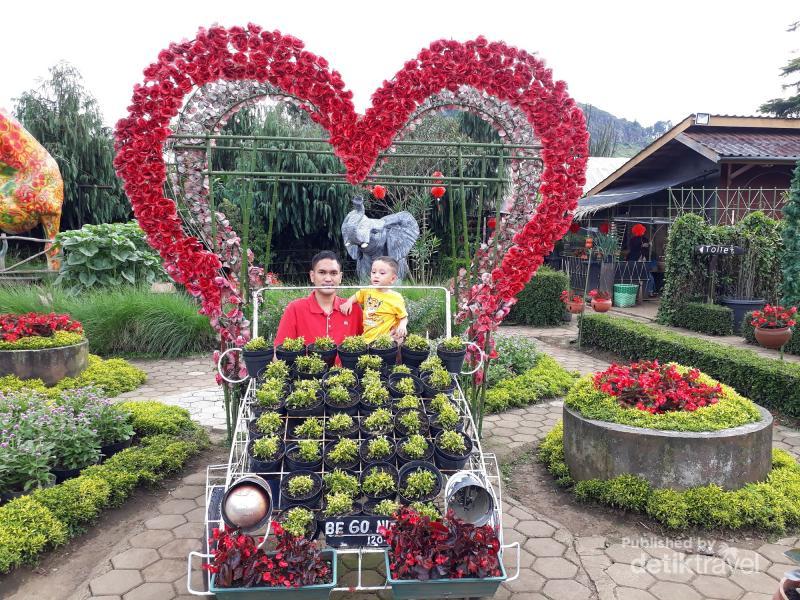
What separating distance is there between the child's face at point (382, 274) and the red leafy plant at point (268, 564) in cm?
211

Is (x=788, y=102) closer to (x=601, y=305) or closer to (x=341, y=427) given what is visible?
(x=601, y=305)

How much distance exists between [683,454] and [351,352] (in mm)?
2144

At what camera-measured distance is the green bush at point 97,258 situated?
34.4 feet

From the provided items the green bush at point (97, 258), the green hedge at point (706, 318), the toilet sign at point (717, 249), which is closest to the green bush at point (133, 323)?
the green bush at point (97, 258)

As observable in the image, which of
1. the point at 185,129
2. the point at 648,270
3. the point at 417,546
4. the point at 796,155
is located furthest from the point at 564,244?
the point at 417,546

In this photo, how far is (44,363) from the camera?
253 inches

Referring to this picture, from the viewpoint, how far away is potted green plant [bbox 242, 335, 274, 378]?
3.67 m

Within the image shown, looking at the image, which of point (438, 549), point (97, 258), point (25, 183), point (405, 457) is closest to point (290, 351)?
point (405, 457)

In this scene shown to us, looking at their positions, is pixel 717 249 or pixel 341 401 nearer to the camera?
pixel 341 401

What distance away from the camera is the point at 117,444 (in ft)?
14.9

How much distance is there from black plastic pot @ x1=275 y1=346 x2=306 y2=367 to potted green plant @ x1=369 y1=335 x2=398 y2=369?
1.50 ft

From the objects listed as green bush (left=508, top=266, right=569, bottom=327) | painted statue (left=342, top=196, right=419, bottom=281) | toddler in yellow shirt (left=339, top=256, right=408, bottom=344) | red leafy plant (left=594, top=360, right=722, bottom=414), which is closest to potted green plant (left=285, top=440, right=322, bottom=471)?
toddler in yellow shirt (left=339, top=256, right=408, bottom=344)

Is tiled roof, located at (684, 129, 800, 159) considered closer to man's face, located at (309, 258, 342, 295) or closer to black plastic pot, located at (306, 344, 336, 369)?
man's face, located at (309, 258, 342, 295)

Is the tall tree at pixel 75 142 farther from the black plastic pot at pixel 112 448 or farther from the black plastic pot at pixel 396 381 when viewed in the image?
the black plastic pot at pixel 396 381
